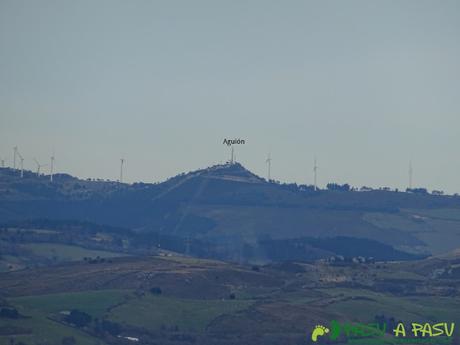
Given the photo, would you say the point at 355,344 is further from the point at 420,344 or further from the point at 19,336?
the point at 19,336

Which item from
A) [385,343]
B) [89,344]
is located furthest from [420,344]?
[89,344]

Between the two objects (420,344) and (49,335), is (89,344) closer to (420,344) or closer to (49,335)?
(49,335)

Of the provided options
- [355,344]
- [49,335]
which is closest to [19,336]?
[49,335]

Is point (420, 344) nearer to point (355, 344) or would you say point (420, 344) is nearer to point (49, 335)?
point (355, 344)

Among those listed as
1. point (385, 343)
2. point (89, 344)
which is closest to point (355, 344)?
point (385, 343)

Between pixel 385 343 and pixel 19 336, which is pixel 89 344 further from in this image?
pixel 385 343
